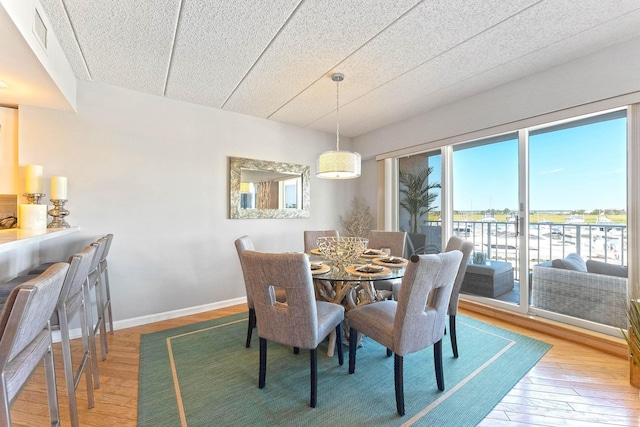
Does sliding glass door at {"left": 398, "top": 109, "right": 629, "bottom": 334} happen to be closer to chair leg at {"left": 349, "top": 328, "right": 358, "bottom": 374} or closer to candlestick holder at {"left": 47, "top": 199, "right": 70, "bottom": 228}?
chair leg at {"left": 349, "top": 328, "right": 358, "bottom": 374}

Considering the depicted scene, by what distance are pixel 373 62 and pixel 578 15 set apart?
140 centimetres

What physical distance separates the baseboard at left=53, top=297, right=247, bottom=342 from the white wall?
0.15ft

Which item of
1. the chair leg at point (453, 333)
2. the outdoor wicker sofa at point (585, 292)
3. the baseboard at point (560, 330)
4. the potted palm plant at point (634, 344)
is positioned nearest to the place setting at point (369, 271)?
the chair leg at point (453, 333)

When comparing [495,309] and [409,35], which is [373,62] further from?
[495,309]

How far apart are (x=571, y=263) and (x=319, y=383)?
8.74ft

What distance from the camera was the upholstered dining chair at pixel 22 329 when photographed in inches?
32.4

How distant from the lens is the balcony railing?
7.90 ft

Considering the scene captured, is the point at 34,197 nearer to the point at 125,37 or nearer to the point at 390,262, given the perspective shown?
the point at 125,37

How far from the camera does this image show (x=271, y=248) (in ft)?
12.7

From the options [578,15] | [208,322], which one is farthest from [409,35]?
[208,322]

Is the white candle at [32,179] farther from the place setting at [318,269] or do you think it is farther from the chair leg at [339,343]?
the chair leg at [339,343]

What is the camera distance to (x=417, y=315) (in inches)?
63.4

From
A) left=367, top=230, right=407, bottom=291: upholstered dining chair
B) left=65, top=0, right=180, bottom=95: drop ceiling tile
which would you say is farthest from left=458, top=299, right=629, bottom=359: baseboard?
left=65, top=0, right=180, bottom=95: drop ceiling tile

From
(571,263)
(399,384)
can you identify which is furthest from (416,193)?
(399,384)
